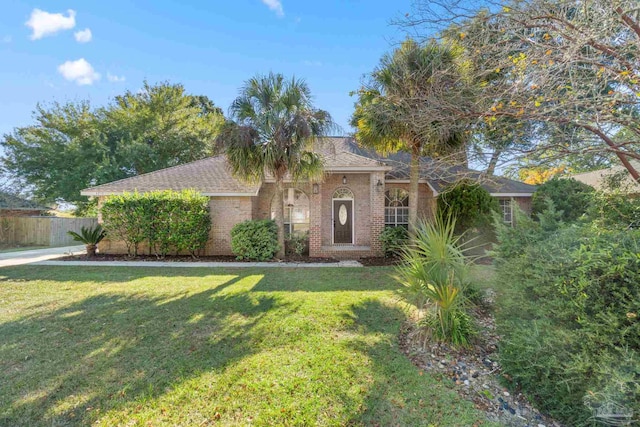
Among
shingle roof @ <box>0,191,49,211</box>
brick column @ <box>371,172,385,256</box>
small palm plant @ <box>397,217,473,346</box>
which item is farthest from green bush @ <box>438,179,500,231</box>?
shingle roof @ <box>0,191,49,211</box>

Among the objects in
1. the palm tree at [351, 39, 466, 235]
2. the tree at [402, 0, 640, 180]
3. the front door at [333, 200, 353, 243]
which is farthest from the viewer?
the front door at [333, 200, 353, 243]

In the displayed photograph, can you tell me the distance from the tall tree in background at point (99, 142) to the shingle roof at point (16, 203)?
34.7 inches

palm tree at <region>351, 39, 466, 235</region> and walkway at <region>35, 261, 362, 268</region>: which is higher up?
palm tree at <region>351, 39, 466, 235</region>

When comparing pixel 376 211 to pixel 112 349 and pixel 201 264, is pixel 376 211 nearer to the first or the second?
pixel 201 264

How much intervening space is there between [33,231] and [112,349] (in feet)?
71.5

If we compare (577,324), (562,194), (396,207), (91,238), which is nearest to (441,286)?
(577,324)

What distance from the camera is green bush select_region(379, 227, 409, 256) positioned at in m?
11.3

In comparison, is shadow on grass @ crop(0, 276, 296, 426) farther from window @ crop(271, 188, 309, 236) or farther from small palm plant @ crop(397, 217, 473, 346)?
window @ crop(271, 188, 309, 236)

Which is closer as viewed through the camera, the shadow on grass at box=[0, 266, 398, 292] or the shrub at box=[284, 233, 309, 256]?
the shadow on grass at box=[0, 266, 398, 292]

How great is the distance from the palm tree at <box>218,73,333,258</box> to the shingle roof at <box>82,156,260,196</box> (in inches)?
66.0

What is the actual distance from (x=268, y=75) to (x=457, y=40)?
6.79m

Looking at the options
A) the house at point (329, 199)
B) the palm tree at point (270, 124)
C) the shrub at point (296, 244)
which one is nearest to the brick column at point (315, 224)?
the house at point (329, 199)

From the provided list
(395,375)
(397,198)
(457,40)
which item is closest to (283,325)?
Result: (395,375)

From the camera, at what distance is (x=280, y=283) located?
7.72 m
